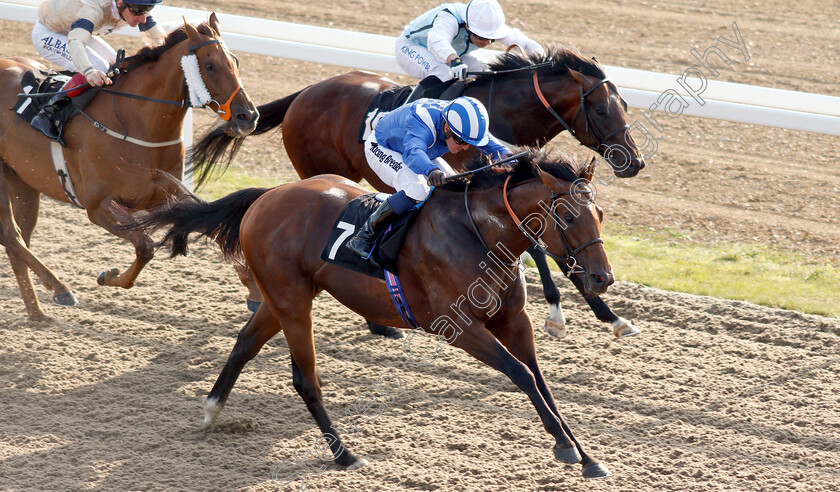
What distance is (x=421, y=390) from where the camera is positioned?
4953mm

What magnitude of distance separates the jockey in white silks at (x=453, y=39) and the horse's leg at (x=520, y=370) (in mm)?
2204

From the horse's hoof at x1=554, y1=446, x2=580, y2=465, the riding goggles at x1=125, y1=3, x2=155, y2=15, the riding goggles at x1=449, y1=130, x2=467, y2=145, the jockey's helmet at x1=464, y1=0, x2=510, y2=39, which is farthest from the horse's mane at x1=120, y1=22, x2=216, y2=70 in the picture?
the horse's hoof at x1=554, y1=446, x2=580, y2=465

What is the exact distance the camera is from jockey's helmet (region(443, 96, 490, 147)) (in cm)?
395

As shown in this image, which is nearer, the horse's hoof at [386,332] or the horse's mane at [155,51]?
the horse's mane at [155,51]

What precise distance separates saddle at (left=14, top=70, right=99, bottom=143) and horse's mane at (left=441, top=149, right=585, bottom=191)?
9.19 ft

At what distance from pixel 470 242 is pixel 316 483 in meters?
1.31

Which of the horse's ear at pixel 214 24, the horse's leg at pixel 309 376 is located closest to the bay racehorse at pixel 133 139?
the horse's ear at pixel 214 24

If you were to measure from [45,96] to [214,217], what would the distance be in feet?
6.47

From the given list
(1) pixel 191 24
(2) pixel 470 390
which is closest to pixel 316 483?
(2) pixel 470 390

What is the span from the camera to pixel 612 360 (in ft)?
17.3

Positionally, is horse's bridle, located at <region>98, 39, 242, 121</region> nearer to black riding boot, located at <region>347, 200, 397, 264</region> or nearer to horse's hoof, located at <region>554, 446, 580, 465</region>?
black riding boot, located at <region>347, 200, 397, 264</region>

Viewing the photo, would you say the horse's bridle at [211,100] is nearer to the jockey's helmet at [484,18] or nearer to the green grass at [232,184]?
the jockey's helmet at [484,18]

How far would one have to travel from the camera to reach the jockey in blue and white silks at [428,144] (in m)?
3.93

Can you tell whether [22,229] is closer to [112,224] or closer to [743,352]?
[112,224]
